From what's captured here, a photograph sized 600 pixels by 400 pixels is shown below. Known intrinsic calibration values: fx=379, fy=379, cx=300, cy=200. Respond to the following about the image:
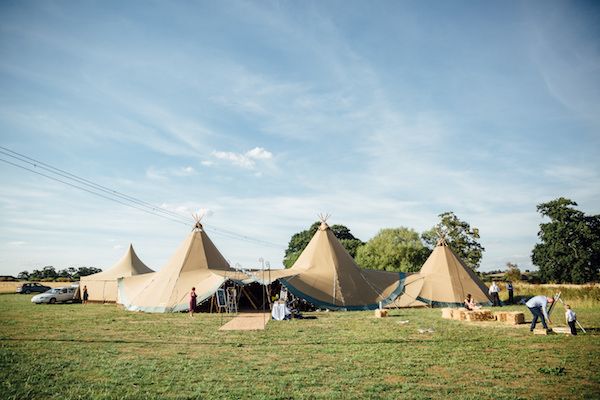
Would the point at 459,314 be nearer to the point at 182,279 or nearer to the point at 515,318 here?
the point at 515,318

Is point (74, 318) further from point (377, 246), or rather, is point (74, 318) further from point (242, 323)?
point (377, 246)

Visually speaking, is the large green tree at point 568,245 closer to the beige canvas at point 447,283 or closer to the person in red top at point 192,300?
the beige canvas at point 447,283

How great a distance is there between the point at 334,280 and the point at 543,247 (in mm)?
36085

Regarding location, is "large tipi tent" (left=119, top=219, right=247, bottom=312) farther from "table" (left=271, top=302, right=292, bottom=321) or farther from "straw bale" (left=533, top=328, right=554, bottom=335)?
"straw bale" (left=533, top=328, right=554, bottom=335)

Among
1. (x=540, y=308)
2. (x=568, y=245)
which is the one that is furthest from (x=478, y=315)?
(x=568, y=245)

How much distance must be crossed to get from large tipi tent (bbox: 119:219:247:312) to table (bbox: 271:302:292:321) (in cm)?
425

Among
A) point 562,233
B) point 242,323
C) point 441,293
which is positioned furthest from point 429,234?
point 242,323

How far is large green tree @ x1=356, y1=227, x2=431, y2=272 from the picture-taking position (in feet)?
130

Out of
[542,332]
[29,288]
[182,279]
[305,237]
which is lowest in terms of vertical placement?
[29,288]

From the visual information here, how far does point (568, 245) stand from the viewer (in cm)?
4250

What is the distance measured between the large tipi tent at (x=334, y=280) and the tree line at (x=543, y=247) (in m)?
17.1

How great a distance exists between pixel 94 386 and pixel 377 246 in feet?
121

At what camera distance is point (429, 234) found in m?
47.0

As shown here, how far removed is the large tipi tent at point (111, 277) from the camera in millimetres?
28359
